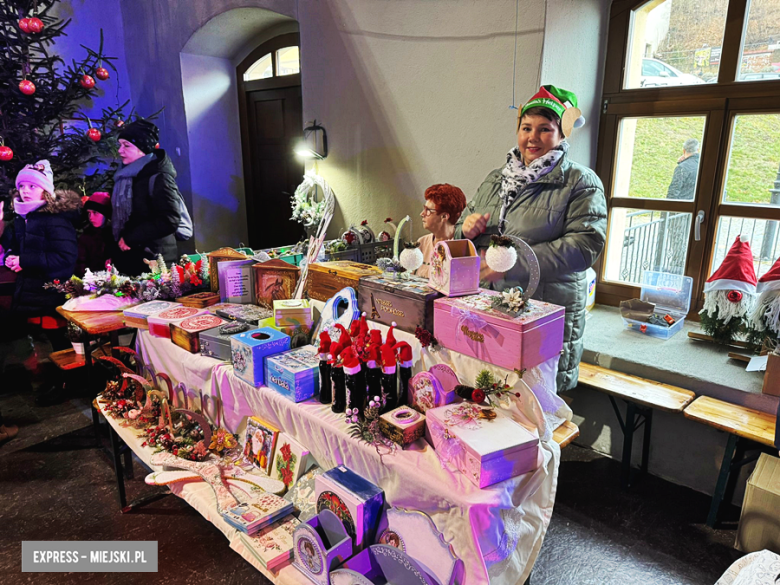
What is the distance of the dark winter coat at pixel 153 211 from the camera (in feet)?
13.9

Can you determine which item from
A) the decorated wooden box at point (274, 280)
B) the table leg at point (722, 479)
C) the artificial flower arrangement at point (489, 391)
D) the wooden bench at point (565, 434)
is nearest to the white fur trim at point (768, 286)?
the table leg at point (722, 479)

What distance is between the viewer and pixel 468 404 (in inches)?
63.5

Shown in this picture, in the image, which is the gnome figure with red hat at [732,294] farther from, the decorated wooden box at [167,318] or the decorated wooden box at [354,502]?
the decorated wooden box at [167,318]

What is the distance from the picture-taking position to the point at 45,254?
3811 millimetres

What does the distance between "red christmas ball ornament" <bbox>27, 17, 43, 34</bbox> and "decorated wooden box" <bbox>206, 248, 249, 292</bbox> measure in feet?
11.1

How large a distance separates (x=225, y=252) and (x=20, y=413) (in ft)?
7.50

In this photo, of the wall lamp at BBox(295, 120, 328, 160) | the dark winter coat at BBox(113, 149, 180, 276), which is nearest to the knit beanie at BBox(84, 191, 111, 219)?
the dark winter coat at BBox(113, 149, 180, 276)

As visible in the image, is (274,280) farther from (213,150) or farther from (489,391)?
(213,150)

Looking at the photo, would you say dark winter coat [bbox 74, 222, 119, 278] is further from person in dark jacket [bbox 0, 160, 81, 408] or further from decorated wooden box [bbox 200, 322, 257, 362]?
decorated wooden box [bbox 200, 322, 257, 362]

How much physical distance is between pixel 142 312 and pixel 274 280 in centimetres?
74

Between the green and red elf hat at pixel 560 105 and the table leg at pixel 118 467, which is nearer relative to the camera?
the green and red elf hat at pixel 560 105

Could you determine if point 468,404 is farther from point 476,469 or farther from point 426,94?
point 426,94

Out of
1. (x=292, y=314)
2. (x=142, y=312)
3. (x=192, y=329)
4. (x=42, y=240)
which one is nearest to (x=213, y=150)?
(x=42, y=240)

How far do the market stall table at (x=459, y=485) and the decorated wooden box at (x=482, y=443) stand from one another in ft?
0.10
